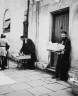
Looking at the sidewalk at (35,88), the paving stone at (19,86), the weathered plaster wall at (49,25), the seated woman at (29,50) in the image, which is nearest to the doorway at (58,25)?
the weathered plaster wall at (49,25)

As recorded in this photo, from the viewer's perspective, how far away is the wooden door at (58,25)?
25.7 ft

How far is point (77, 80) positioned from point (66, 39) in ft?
7.44

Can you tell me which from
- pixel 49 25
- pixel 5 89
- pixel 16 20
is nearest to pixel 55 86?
pixel 5 89

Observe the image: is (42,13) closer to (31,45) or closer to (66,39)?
(31,45)

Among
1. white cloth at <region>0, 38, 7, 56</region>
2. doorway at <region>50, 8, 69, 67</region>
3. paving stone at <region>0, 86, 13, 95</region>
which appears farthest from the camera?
white cloth at <region>0, 38, 7, 56</region>

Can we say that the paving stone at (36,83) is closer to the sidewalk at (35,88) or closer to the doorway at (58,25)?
the sidewalk at (35,88)

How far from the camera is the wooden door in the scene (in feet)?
25.7

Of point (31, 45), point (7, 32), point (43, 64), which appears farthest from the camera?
point (7, 32)

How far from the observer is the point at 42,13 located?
9.18 metres

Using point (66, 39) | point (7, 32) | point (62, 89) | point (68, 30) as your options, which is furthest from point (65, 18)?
point (7, 32)

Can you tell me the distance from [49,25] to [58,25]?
0.53 m

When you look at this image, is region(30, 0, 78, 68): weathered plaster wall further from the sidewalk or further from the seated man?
the seated man

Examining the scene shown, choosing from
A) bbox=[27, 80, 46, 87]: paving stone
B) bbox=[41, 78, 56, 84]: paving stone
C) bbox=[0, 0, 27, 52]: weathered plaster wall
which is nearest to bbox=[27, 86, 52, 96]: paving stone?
bbox=[27, 80, 46, 87]: paving stone

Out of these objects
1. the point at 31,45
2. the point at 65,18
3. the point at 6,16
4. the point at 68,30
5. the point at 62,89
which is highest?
the point at 6,16
